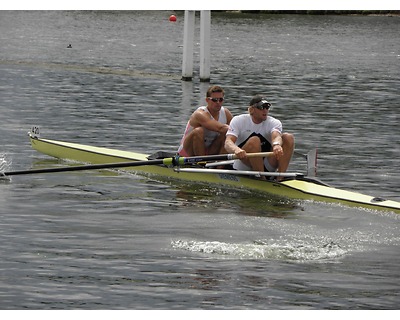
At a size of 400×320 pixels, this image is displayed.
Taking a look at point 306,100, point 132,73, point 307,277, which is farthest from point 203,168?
point 132,73

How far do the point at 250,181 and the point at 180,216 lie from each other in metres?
1.81

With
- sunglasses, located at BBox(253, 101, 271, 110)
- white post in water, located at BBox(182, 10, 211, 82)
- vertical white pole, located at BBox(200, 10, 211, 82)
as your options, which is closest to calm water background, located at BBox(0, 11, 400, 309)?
white post in water, located at BBox(182, 10, 211, 82)

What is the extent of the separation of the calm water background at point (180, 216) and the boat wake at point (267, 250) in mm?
27

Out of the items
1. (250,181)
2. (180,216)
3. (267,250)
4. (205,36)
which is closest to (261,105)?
(250,181)

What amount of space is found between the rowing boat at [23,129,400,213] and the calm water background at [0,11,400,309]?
0.17 m

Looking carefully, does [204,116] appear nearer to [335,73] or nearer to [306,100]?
[306,100]

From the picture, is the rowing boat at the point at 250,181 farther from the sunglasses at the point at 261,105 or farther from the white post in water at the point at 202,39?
the white post in water at the point at 202,39

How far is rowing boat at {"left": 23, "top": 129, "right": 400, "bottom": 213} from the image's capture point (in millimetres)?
16469

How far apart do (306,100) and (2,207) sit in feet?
67.8

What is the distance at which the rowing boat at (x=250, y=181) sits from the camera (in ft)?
54.0

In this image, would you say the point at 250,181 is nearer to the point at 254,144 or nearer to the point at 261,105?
the point at 254,144
